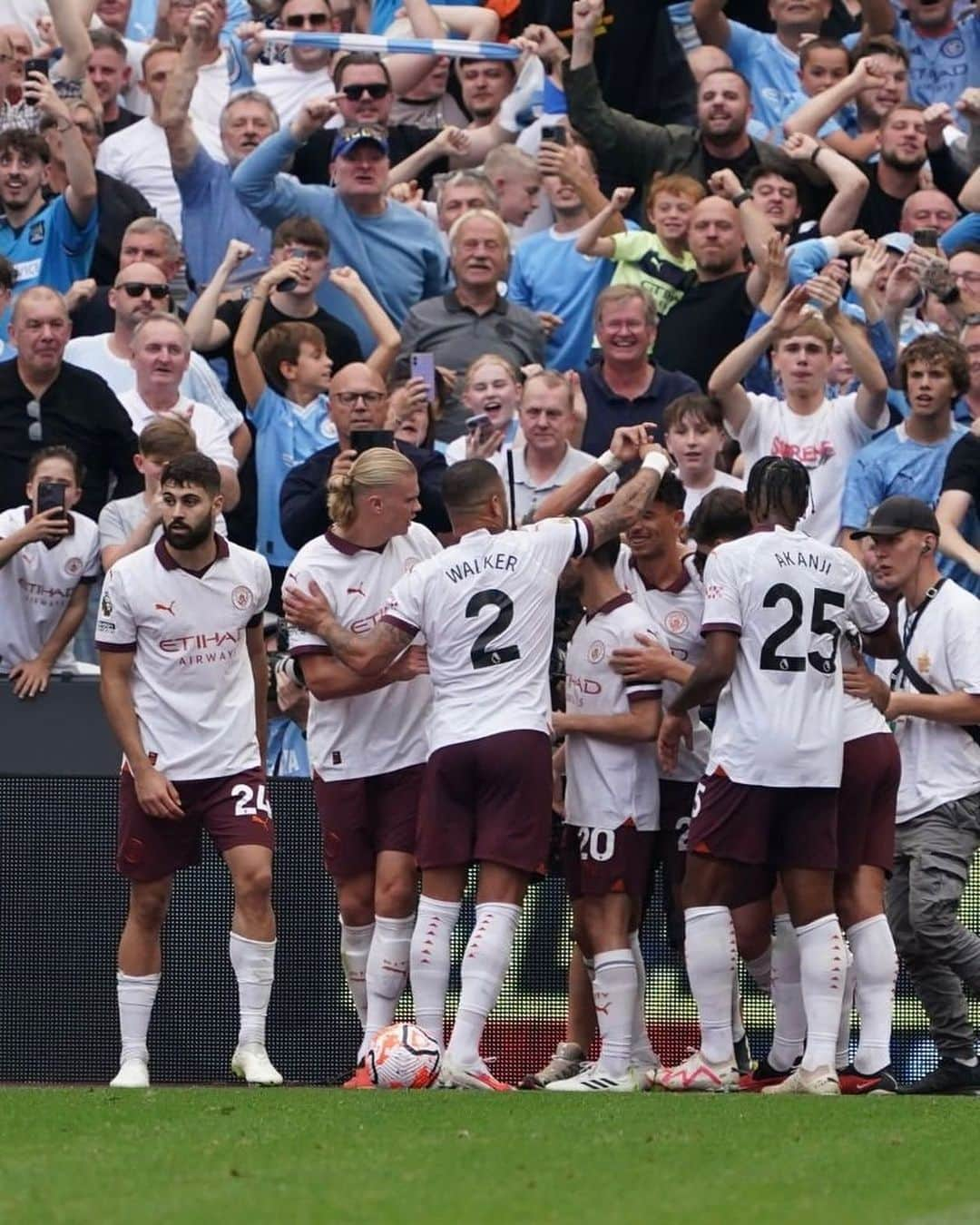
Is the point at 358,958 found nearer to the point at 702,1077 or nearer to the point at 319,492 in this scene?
the point at 702,1077

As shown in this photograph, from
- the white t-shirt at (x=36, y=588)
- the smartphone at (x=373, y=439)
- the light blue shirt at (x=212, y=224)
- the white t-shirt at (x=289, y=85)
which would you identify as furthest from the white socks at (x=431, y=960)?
the white t-shirt at (x=289, y=85)

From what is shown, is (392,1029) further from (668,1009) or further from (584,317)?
(584,317)

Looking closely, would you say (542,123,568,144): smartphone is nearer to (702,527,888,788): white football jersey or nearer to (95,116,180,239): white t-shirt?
(95,116,180,239): white t-shirt

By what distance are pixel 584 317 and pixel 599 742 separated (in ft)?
17.2

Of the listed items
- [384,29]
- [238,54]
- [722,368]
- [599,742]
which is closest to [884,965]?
[599,742]

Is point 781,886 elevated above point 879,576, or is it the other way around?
point 879,576

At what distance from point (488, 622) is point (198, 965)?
2.39 meters

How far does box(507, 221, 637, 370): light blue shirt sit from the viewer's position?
14680 mm

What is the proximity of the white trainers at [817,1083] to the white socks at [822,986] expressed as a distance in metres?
0.02

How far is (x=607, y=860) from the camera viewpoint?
32.4 ft

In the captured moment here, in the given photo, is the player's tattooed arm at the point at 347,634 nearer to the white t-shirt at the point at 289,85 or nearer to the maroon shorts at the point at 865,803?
the maroon shorts at the point at 865,803

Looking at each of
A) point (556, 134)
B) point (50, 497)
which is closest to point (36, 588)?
point (50, 497)

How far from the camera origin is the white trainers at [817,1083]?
9.34m

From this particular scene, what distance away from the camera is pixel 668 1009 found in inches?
424
